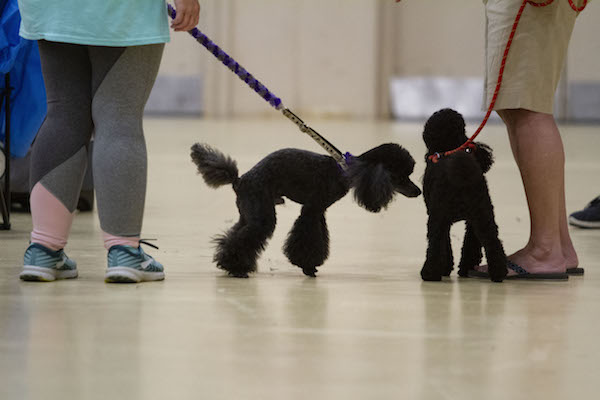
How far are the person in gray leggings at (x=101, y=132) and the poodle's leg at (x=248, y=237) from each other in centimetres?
23

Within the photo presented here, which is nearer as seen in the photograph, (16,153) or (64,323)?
(64,323)

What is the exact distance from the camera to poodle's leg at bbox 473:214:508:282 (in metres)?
2.62

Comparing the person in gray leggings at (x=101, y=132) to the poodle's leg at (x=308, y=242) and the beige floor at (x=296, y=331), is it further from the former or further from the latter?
the poodle's leg at (x=308, y=242)

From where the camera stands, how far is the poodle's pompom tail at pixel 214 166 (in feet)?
8.87

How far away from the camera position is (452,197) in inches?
103

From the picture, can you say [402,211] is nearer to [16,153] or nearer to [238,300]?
[16,153]

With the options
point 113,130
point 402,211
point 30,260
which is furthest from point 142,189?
point 402,211

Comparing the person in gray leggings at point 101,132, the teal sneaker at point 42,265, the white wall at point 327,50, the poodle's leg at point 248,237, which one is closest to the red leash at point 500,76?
the poodle's leg at point 248,237

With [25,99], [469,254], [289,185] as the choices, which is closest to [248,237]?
[289,185]

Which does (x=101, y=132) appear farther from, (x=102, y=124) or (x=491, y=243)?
(x=491, y=243)

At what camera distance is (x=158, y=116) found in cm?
1529

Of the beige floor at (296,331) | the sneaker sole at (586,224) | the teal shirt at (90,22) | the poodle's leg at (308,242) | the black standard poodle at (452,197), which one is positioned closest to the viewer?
the beige floor at (296,331)

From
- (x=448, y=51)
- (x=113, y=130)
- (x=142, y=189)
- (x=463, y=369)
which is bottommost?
(x=463, y=369)

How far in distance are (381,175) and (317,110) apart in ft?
43.2
